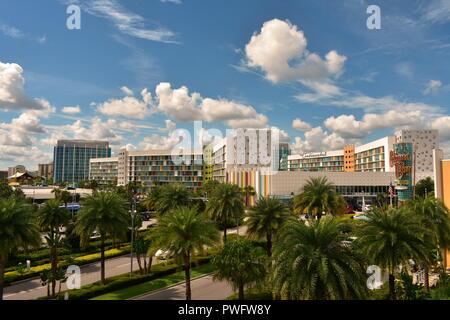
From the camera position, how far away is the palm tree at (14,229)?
22.8m

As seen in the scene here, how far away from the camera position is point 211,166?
128250 mm

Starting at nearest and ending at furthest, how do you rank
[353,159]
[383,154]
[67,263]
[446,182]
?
[446,182]
[67,263]
[383,154]
[353,159]

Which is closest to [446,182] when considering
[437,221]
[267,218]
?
[437,221]

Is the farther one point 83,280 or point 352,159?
point 352,159

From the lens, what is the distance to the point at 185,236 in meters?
22.5

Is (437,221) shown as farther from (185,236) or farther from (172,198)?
(172,198)

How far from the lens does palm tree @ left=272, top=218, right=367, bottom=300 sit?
14242 mm

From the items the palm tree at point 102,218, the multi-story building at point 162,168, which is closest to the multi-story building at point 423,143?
the multi-story building at point 162,168

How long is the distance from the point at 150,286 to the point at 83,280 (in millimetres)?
8088

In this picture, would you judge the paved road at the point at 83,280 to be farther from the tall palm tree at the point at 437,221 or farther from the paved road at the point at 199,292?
the tall palm tree at the point at 437,221

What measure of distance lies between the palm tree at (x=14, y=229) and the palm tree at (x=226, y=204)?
2134cm

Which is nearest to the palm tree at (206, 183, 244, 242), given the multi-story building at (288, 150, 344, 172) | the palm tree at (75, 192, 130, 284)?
the palm tree at (75, 192, 130, 284)
